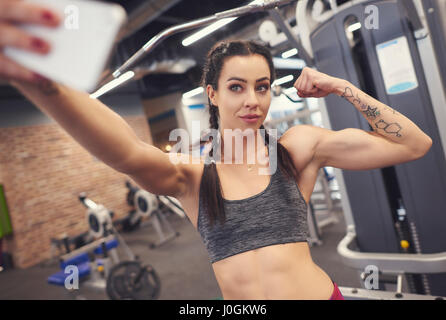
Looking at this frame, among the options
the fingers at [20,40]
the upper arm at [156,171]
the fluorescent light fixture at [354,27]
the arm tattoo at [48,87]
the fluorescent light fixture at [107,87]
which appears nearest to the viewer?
the fingers at [20,40]

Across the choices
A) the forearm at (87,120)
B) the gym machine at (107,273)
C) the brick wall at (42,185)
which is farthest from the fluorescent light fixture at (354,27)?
the brick wall at (42,185)

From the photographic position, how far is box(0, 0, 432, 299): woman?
85 centimetres

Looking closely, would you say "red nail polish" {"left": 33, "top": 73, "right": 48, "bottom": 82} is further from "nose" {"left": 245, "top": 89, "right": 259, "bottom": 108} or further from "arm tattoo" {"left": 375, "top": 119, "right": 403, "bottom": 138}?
"arm tattoo" {"left": 375, "top": 119, "right": 403, "bottom": 138}

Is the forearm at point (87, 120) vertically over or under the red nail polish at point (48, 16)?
under

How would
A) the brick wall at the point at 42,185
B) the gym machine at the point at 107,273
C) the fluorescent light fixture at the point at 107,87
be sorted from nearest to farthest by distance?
1. the fluorescent light fixture at the point at 107,87
2. the gym machine at the point at 107,273
3. the brick wall at the point at 42,185

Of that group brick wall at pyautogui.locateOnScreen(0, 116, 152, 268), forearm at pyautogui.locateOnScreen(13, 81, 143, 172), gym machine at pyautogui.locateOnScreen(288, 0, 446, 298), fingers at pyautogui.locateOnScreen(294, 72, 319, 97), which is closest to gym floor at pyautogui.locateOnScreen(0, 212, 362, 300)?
brick wall at pyautogui.locateOnScreen(0, 116, 152, 268)

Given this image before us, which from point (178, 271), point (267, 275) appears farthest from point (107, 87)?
point (178, 271)

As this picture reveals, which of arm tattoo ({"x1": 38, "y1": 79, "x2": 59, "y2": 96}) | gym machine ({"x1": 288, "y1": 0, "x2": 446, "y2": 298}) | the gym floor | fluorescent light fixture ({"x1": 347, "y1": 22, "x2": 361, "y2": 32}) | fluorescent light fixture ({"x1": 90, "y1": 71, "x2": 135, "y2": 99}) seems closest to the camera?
arm tattoo ({"x1": 38, "y1": 79, "x2": 59, "y2": 96})

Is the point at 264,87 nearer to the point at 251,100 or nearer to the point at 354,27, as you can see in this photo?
the point at 251,100

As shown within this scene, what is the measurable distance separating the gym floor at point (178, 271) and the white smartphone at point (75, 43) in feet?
9.81

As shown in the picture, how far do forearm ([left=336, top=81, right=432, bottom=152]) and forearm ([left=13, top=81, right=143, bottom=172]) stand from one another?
0.73 metres

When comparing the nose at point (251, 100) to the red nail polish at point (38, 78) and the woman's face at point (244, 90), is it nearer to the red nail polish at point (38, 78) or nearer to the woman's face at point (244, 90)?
the woman's face at point (244, 90)

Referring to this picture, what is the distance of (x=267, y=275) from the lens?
85cm

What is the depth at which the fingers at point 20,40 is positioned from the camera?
13.9 inches
